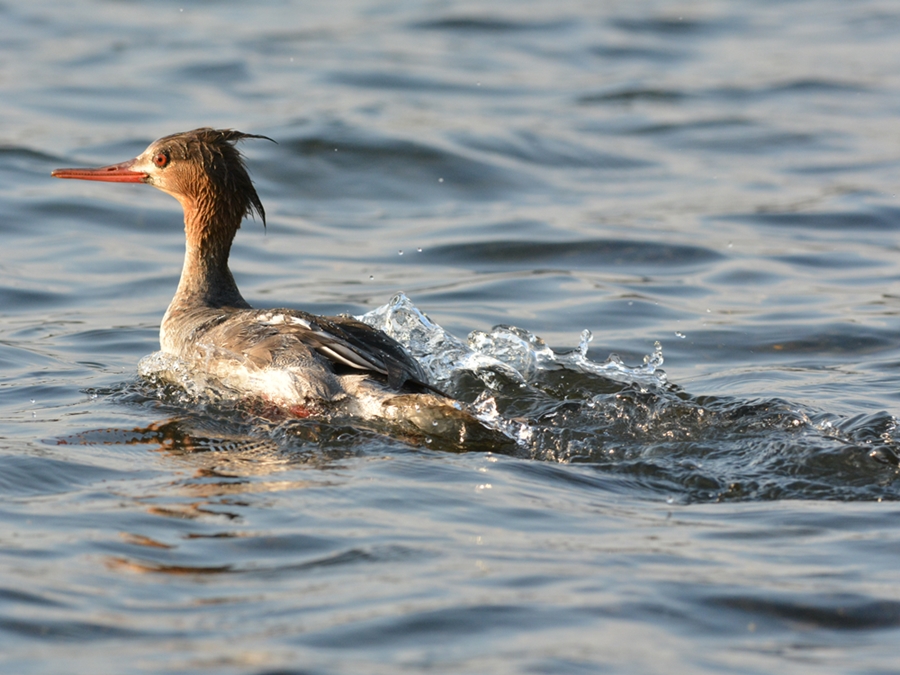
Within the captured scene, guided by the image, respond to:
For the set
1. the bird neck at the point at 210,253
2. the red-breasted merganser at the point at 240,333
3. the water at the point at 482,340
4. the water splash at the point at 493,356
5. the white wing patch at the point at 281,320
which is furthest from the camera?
the bird neck at the point at 210,253

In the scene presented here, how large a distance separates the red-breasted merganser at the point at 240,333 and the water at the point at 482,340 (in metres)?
0.18

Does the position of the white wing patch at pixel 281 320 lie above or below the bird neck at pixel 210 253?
below

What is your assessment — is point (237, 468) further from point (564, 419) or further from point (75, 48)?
point (75, 48)

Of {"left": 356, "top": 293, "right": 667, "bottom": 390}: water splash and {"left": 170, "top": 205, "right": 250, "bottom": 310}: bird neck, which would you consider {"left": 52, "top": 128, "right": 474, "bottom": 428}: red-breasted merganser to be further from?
{"left": 356, "top": 293, "right": 667, "bottom": 390}: water splash

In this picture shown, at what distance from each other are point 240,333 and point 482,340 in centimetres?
154

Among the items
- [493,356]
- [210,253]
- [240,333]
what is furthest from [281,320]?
[493,356]

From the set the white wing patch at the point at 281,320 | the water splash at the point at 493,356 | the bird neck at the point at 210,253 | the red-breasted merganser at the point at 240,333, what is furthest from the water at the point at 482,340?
the bird neck at the point at 210,253

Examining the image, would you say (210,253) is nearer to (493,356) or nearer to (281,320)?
(281,320)

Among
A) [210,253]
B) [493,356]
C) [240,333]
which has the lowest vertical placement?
[493,356]

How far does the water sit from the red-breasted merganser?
0.18 m

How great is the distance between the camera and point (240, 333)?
20.1ft

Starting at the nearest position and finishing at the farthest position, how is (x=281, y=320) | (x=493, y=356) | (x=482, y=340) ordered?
1. (x=281, y=320)
2. (x=493, y=356)
3. (x=482, y=340)

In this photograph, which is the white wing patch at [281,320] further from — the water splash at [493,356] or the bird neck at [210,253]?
the water splash at [493,356]

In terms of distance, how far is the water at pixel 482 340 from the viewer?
3.76 metres
